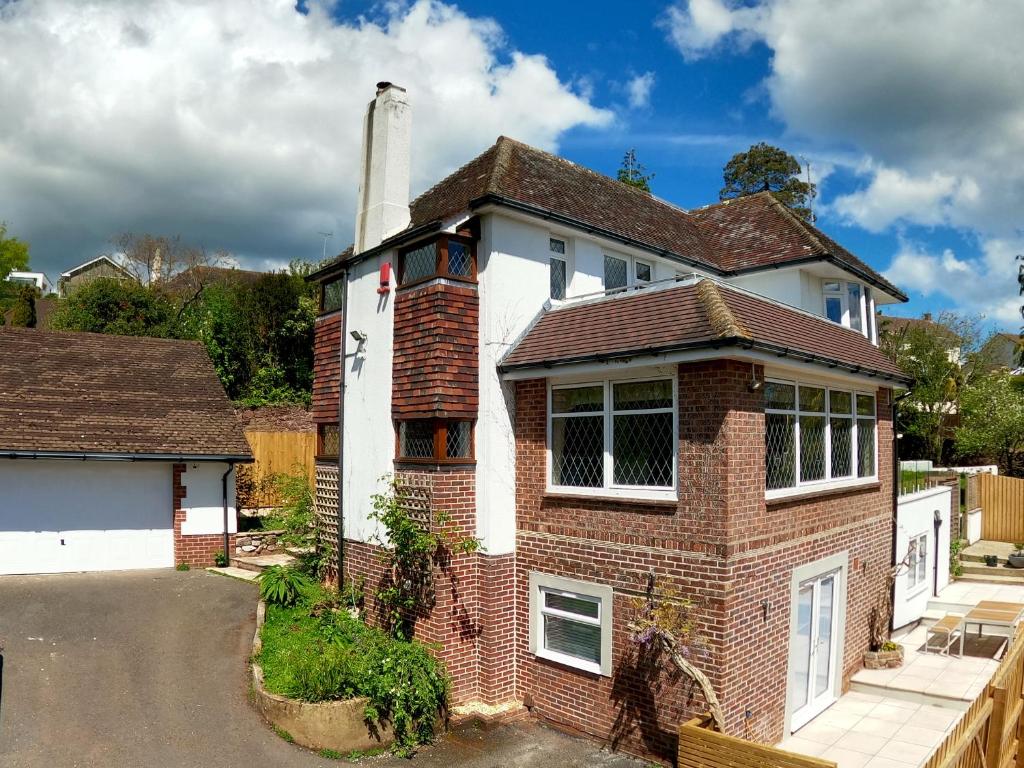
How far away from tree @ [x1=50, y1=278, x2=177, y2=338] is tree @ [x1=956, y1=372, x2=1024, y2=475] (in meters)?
32.2

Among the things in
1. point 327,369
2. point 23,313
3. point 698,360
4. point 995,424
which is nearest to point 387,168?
point 327,369

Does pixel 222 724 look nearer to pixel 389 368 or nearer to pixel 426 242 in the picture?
pixel 389 368

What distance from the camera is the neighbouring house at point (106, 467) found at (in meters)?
14.0

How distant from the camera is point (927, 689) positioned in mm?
10938

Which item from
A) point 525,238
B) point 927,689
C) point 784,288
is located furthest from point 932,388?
point 525,238

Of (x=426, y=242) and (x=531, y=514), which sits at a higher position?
(x=426, y=242)

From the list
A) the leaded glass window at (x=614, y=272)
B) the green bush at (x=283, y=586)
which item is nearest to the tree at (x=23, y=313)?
the green bush at (x=283, y=586)

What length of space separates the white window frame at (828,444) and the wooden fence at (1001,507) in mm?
13524

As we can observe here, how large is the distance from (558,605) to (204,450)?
29.0ft

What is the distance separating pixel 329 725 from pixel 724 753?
4.50 m

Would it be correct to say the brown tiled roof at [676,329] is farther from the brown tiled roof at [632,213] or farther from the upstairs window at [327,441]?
the upstairs window at [327,441]

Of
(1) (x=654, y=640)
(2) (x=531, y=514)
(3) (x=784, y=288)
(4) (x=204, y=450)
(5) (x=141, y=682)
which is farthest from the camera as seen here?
(4) (x=204, y=450)

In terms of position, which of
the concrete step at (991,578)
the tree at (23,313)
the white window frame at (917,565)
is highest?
the tree at (23,313)

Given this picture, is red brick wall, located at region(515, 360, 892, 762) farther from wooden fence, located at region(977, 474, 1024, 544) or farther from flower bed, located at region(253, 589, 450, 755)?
wooden fence, located at region(977, 474, 1024, 544)
